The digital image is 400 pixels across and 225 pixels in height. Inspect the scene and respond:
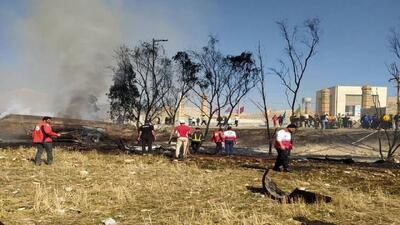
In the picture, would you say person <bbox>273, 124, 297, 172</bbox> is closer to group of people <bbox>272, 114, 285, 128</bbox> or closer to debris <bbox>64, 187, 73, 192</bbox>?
debris <bbox>64, 187, 73, 192</bbox>

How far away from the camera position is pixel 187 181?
12.0 m

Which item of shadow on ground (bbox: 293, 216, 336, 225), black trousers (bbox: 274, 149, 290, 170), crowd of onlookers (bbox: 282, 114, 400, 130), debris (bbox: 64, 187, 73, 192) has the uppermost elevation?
crowd of onlookers (bbox: 282, 114, 400, 130)

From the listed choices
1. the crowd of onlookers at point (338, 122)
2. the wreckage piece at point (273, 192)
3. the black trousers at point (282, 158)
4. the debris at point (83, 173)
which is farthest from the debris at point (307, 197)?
the crowd of onlookers at point (338, 122)

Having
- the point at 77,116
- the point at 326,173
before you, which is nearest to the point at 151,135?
the point at 326,173

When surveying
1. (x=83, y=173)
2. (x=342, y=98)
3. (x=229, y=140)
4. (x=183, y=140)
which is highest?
(x=342, y=98)

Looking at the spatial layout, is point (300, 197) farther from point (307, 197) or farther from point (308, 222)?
point (308, 222)

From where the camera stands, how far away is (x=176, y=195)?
33.4ft

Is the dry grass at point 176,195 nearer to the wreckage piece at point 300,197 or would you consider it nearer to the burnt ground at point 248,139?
the wreckage piece at point 300,197

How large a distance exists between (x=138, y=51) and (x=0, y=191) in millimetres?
27380

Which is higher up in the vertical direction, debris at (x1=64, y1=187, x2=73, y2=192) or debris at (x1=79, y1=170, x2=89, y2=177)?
debris at (x1=79, y1=170, x2=89, y2=177)

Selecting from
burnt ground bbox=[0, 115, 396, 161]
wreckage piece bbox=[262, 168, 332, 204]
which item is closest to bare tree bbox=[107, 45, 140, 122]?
burnt ground bbox=[0, 115, 396, 161]

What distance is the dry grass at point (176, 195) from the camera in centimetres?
812

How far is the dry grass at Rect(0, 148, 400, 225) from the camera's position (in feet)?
26.7

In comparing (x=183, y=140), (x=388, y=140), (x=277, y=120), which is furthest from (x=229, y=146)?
(x=277, y=120)
